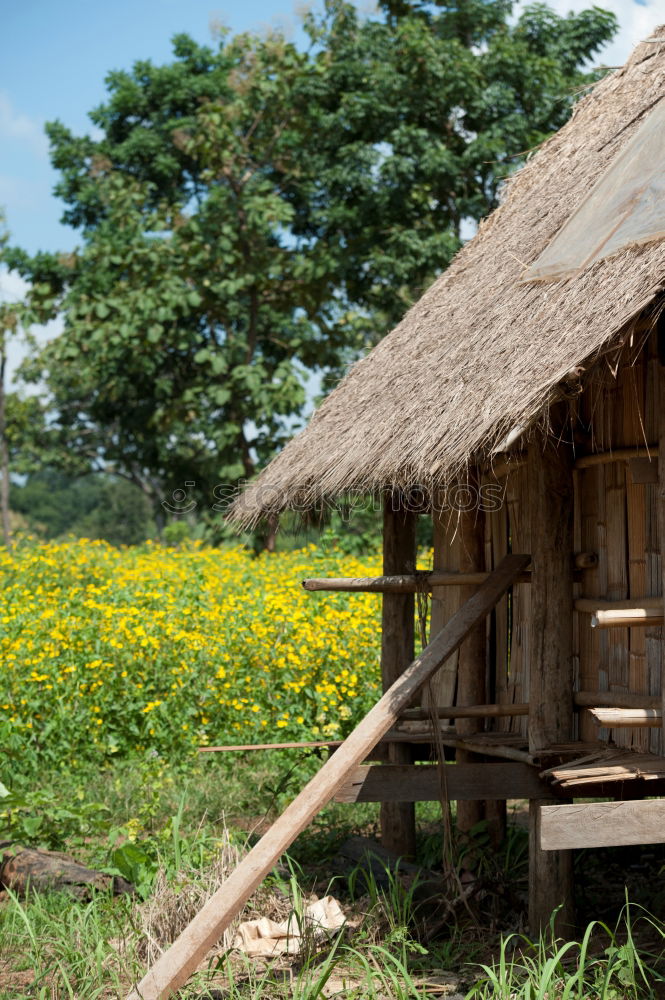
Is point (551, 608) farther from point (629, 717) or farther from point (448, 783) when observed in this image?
point (448, 783)

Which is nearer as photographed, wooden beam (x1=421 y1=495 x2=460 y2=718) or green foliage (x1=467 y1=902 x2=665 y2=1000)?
green foliage (x1=467 y1=902 x2=665 y2=1000)

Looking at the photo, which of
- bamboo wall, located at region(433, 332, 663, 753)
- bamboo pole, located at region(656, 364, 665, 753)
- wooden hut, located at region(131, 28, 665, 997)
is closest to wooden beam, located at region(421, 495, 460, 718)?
wooden hut, located at region(131, 28, 665, 997)

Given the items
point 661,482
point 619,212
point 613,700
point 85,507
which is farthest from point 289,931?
point 85,507

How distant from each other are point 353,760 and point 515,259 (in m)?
2.53

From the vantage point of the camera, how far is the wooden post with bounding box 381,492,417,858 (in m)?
5.59

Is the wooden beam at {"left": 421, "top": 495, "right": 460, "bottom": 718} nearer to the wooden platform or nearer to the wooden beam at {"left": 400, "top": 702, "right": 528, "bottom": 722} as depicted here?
the wooden beam at {"left": 400, "top": 702, "right": 528, "bottom": 722}

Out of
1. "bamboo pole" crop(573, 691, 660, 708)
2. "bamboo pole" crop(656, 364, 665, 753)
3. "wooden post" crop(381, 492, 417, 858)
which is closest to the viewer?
"bamboo pole" crop(656, 364, 665, 753)

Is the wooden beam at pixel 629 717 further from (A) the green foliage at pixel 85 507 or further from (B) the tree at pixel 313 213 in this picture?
(A) the green foliage at pixel 85 507

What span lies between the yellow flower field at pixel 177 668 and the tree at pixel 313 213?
6864mm

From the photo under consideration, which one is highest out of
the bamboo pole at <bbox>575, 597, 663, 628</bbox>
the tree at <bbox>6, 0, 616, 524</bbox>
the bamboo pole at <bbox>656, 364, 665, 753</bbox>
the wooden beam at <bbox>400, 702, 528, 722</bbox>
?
the tree at <bbox>6, 0, 616, 524</bbox>

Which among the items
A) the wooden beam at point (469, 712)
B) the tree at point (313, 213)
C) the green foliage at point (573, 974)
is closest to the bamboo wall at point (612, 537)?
the wooden beam at point (469, 712)

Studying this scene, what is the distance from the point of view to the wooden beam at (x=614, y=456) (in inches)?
162

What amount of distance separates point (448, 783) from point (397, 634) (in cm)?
121

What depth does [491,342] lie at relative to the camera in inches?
177
